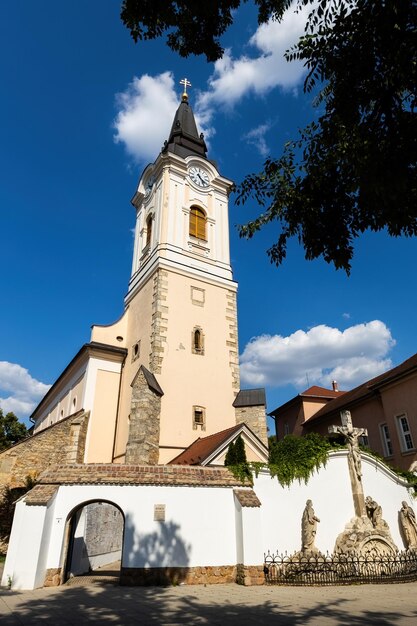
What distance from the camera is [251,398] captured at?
18.9 meters

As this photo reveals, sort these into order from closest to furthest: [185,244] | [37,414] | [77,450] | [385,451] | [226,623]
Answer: [226,623] < [77,450] < [385,451] < [185,244] < [37,414]

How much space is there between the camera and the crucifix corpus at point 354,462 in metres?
12.7

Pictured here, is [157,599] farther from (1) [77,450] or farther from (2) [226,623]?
(1) [77,450]

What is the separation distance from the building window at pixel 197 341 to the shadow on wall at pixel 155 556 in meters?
9.76

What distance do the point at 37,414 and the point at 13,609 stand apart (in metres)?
30.8

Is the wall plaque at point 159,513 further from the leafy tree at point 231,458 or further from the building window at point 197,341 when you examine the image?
the building window at point 197,341

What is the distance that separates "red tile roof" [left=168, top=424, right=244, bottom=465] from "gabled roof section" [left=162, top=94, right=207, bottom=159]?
16681 millimetres

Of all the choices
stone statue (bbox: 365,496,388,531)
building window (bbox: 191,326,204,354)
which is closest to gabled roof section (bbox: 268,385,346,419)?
building window (bbox: 191,326,204,354)

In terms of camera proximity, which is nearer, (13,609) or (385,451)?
(13,609)

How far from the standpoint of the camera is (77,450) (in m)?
18.0

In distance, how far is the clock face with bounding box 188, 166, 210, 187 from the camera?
24544 millimetres

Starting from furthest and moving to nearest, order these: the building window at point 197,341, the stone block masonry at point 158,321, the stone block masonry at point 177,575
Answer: the building window at point 197,341 → the stone block masonry at point 158,321 → the stone block masonry at point 177,575

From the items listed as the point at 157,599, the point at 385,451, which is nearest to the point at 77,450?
the point at 157,599

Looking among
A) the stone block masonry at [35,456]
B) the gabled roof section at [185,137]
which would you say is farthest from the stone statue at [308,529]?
the gabled roof section at [185,137]
